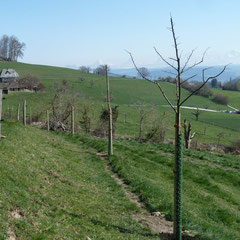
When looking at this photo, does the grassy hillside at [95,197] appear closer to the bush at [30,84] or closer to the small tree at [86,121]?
the small tree at [86,121]

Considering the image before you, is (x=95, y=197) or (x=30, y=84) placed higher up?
(x=30, y=84)

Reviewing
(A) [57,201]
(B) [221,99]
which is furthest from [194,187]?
(B) [221,99]

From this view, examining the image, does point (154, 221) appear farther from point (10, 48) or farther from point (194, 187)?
point (10, 48)

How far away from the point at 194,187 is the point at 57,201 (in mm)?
7879

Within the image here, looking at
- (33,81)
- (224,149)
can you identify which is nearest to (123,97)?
(33,81)

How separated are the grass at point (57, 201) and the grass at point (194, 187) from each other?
3.86 feet

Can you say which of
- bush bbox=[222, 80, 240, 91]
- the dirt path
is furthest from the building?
the dirt path

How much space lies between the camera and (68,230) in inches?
328

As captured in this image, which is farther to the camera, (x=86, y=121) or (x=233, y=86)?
(x=233, y=86)

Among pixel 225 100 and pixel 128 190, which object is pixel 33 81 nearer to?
pixel 225 100

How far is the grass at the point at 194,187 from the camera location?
11242mm

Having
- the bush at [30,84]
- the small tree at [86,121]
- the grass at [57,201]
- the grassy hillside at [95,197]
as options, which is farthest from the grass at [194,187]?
the bush at [30,84]

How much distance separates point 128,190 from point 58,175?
119 inches

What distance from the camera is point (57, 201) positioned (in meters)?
10.7
